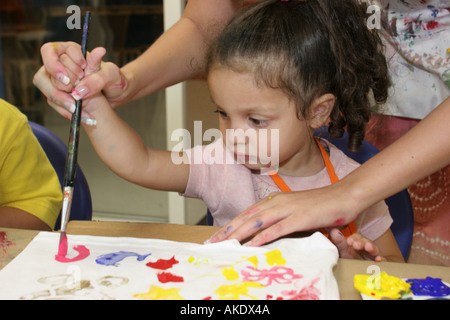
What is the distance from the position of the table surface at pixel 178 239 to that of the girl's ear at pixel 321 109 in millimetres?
319

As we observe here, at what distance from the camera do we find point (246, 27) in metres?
→ 1.03

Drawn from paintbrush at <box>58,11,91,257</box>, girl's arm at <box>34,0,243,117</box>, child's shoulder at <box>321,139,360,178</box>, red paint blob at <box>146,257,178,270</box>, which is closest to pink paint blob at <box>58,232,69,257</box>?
paintbrush at <box>58,11,91,257</box>

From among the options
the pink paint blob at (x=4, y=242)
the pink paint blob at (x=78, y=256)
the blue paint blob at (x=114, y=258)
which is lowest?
the blue paint blob at (x=114, y=258)

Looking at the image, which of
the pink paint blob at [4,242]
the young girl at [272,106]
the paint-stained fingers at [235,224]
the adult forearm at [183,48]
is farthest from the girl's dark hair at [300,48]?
the pink paint blob at [4,242]

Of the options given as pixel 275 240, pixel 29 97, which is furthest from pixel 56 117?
pixel 275 240

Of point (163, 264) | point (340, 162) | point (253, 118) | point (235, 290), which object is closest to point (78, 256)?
point (163, 264)

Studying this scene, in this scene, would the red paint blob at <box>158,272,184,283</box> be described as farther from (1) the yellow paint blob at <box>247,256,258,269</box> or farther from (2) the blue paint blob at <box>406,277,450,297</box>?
(2) the blue paint blob at <box>406,277,450,297</box>

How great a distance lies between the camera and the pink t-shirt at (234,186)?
112cm

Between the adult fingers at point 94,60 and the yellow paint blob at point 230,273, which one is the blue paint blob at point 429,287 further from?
the adult fingers at point 94,60

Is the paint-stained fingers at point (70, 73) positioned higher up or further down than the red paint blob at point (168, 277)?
higher up

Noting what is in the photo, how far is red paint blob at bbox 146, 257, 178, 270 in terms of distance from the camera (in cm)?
74

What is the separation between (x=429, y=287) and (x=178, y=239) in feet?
1.22

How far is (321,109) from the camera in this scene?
1.07 meters

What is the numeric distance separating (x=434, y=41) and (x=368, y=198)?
45cm
